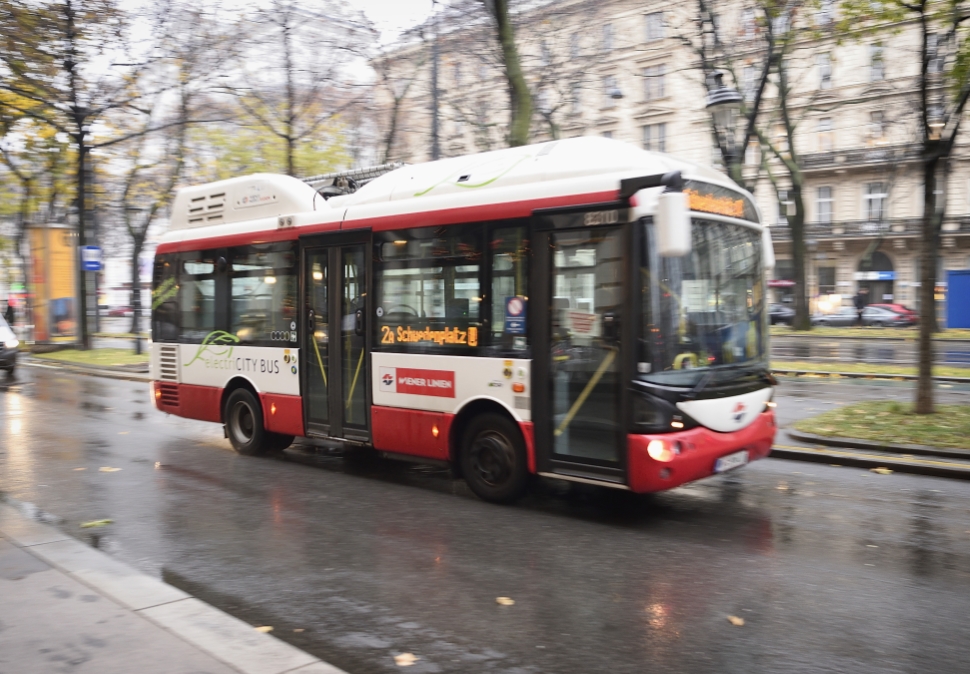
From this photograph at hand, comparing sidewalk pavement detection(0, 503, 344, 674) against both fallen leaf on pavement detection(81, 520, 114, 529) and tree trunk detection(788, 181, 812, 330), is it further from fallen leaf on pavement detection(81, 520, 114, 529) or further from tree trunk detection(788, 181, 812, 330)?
tree trunk detection(788, 181, 812, 330)

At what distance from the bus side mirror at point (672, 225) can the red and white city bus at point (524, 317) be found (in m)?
0.01

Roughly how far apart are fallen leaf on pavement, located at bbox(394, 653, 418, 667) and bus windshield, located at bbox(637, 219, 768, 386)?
3031 mm

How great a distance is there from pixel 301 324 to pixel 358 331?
107 centimetres

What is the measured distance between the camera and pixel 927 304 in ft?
35.0

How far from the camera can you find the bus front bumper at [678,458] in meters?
6.25

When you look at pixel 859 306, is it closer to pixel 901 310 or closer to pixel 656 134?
pixel 901 310

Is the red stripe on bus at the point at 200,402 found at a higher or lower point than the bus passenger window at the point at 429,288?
lower

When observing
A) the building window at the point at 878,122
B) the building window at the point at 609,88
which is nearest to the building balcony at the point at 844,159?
the building window at the point at 878,122

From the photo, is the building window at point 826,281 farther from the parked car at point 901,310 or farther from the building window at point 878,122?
the building window at point 878,122

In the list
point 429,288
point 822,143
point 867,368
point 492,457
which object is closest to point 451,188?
point 429,288

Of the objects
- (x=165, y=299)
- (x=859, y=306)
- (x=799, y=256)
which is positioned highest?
(x=799, y=256)

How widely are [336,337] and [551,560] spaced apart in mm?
4265

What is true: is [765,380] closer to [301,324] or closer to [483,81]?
[301,324]

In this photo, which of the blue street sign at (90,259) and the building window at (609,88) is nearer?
the blue street sign at (90,259)
